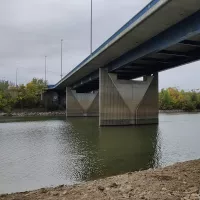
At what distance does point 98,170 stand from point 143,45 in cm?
1911

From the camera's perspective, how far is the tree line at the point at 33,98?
86550 mm

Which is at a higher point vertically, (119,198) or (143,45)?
(143,45)

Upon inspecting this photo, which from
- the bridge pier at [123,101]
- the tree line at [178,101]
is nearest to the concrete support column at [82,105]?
the bridge pier at [123,101]

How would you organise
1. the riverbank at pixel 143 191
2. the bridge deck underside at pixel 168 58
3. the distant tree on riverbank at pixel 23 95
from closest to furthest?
the riverbank at pixel 143 191 < the bridge deck underside at pixel 168 58 < the distant tree on riverbank at pixel 23 95

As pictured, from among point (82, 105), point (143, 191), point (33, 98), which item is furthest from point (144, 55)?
point (33, 98)

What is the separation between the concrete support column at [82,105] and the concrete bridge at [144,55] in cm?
1694

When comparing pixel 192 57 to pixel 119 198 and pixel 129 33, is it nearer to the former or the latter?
pixel 129 33

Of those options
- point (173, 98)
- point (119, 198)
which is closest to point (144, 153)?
point (119, 198)

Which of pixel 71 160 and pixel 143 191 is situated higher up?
pixel 143 191

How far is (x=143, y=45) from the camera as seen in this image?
29.7 metres

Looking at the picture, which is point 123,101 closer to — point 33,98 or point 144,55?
point 144,55

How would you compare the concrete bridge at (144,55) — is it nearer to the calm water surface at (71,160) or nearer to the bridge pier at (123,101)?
the bridge pier at (123,101)

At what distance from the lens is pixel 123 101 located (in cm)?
4309

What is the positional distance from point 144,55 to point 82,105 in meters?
48.9
